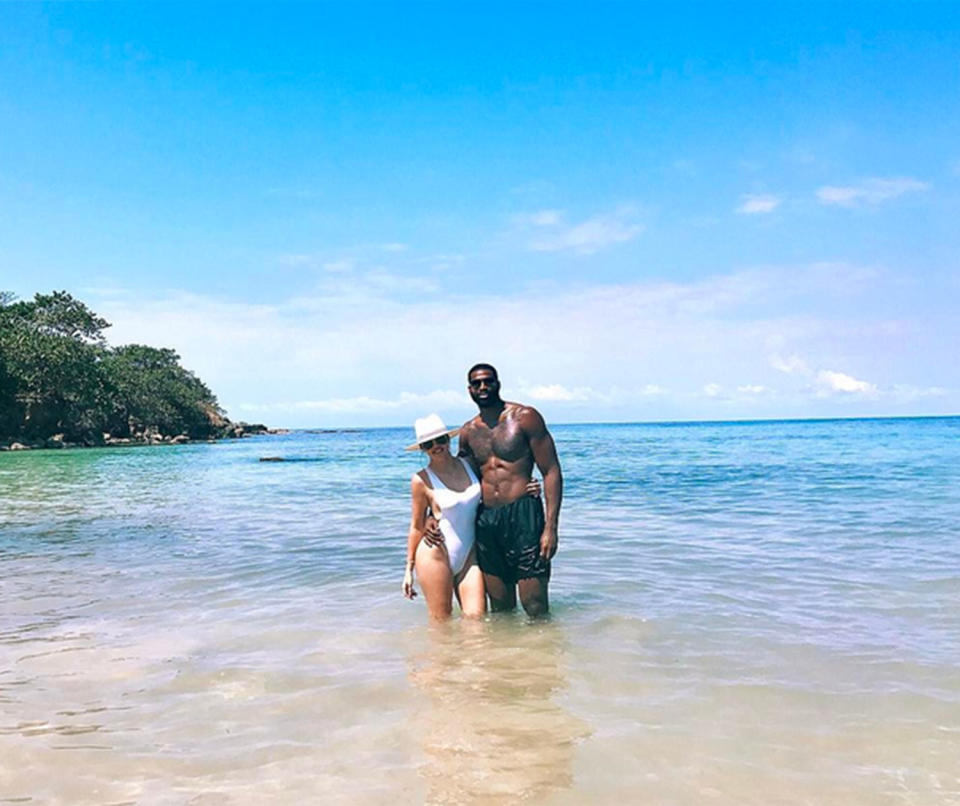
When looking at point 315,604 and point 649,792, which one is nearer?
point 649,792

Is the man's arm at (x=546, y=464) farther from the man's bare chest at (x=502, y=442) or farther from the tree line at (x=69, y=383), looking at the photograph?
the tree line at (x=69, y=383)

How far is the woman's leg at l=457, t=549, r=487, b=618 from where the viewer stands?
Result: 614cm

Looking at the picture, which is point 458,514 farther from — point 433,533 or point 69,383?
point 69,383

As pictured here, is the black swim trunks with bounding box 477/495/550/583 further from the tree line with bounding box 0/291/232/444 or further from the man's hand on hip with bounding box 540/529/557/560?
the tree line with bounding box 0/291/232/444

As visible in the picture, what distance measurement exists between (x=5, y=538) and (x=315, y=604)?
7.37m

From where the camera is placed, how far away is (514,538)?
5.95 meters

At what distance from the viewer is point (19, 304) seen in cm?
5966

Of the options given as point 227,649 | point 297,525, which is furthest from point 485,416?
point 297,525

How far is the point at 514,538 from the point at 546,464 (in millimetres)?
626

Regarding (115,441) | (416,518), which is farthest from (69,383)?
(416,518)

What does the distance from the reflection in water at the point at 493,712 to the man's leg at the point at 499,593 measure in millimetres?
148

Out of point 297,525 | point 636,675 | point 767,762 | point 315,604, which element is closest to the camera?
point 767,762

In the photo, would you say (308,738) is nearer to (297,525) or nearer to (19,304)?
(297,525)

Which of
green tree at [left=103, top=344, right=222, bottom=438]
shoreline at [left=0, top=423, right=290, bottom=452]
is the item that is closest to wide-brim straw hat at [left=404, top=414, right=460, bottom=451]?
shoreline at [left=0, top=423, right=290, bottom=452]
